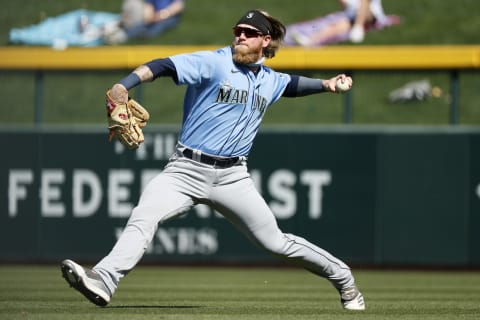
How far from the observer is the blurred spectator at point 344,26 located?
57.0 ft

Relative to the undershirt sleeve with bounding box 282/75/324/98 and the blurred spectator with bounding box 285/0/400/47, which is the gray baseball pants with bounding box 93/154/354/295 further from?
the blurred spectator with bounding box 285/0/400/47

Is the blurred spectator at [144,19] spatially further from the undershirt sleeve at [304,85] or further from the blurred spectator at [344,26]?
the undershirt sleeve at [304,85]

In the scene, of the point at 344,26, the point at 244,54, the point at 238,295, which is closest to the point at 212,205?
the point at 244,54

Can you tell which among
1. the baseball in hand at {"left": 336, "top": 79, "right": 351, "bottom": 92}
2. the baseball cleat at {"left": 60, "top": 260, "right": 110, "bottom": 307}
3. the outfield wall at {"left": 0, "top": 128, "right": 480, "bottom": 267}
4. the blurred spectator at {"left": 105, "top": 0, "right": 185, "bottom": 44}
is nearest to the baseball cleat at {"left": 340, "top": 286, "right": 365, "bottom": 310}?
the baseball in hand at {"left": 336, "top": 79, "right": 351, "bottom": 92}

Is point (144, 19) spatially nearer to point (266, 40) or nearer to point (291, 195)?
point (291, 195)

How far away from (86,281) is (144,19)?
39.8 feet

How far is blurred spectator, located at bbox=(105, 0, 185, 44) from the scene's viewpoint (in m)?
17.0

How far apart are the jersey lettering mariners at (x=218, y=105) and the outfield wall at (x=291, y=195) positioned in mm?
6503

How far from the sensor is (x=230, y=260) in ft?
43.2

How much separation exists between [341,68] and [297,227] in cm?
242

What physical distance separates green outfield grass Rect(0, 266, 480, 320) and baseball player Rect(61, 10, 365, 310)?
0.45 meters

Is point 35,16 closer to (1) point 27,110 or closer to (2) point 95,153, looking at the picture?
(1) point 27,110

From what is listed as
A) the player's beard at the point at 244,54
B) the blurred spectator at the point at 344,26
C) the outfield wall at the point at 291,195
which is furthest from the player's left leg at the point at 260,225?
the blurred spectator at the point at 344,26

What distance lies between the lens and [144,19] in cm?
1761
